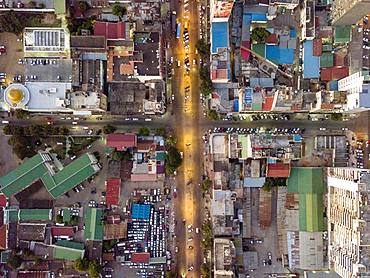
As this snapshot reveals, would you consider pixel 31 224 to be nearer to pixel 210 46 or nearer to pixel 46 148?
pixel 46 148

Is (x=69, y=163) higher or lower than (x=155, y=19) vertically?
lower

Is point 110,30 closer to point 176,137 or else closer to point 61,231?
point 176,137

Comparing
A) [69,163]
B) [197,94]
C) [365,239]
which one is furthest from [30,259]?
[365,239]

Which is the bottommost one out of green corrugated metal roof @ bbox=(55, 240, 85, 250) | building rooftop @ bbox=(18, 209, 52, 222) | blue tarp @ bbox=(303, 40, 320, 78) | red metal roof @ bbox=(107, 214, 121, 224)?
green corrugated metal roof @ bbox=(55, 240, 85, 250)

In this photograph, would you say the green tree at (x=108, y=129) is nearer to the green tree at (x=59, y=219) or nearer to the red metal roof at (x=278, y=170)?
the green tree at (x=59, y=219)

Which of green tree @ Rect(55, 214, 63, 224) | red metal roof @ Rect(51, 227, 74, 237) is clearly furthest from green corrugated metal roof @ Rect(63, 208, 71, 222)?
red metal roof @ Rect(51, 227, 74, 237)

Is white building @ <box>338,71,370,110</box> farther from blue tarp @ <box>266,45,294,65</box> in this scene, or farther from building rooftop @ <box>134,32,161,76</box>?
building rooftop @ <box>134,32,161,76</box>

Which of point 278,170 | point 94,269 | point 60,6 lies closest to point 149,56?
point 60,6
